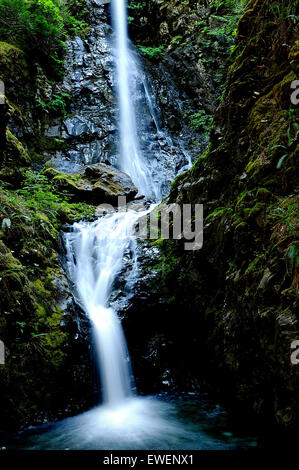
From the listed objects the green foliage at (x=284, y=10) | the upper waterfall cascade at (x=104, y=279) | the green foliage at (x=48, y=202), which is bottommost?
the upper waterfall cascade at (x=104, y=279)

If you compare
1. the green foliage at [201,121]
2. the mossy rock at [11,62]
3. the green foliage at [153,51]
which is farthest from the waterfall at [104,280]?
the green foliage at [153,51]

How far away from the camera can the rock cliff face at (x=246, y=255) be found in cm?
276

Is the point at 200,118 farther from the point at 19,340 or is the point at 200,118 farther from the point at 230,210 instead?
the point at 19,340

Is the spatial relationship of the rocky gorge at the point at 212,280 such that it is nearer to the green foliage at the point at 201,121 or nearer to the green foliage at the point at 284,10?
the green foliage at the point at 284,10

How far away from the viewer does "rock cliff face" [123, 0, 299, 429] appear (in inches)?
109

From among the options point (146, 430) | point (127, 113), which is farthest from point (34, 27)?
point (146, 430)

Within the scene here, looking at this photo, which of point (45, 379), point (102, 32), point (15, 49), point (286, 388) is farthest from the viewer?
point (102, 32)

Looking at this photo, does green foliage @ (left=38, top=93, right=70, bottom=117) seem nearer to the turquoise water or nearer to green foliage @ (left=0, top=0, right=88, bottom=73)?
green foliage @ (left=0, top=0, right=88, bottom=73)

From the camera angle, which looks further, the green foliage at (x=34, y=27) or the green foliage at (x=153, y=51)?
the green foliage at (x=153, y=51)

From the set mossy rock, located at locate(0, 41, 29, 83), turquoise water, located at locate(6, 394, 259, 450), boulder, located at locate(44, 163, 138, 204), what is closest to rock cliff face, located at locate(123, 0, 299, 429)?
turquoise water, located at locate(6, 394, 259, 450)

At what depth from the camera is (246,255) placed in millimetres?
3369

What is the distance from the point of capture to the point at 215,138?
15.5 ft
